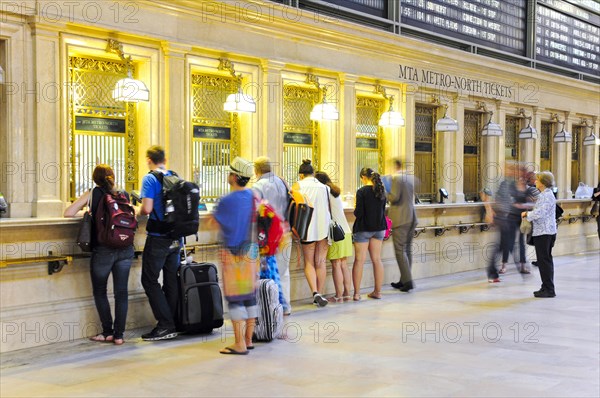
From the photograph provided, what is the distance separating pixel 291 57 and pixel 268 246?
12.1ft

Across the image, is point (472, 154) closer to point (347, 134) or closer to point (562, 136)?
point (562, 136)

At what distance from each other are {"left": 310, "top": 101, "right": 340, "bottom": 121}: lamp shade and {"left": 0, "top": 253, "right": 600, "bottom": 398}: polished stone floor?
2.58 m

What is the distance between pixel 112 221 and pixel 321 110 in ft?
13.9

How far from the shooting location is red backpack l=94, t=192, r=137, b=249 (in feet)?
23.6

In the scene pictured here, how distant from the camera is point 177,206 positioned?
742cm

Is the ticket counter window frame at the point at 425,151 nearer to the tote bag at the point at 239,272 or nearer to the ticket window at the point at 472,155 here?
the ticket window at the point at 472,155

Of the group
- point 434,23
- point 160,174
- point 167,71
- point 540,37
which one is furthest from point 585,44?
point 160,174

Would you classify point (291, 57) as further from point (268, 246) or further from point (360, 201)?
point (268, 246)

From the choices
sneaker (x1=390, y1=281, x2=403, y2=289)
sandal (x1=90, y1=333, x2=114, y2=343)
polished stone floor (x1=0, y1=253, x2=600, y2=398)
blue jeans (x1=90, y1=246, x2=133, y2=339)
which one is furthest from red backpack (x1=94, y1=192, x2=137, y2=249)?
sneaker (x1=390, y1=281, x2=403, y2=289)

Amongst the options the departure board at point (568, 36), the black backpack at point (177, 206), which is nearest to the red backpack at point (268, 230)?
the black backpack at point (177, 206)

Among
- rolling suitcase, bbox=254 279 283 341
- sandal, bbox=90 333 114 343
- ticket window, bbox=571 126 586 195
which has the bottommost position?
sandal, bbox=90 333 114 343

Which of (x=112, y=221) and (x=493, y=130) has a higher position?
(x=493, y=130)

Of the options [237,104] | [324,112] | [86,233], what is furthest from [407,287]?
[86,233]

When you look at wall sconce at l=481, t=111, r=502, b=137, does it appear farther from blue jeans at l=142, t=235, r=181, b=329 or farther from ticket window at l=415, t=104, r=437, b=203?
blue jeans at l=142, t=235, r=181, b=329
